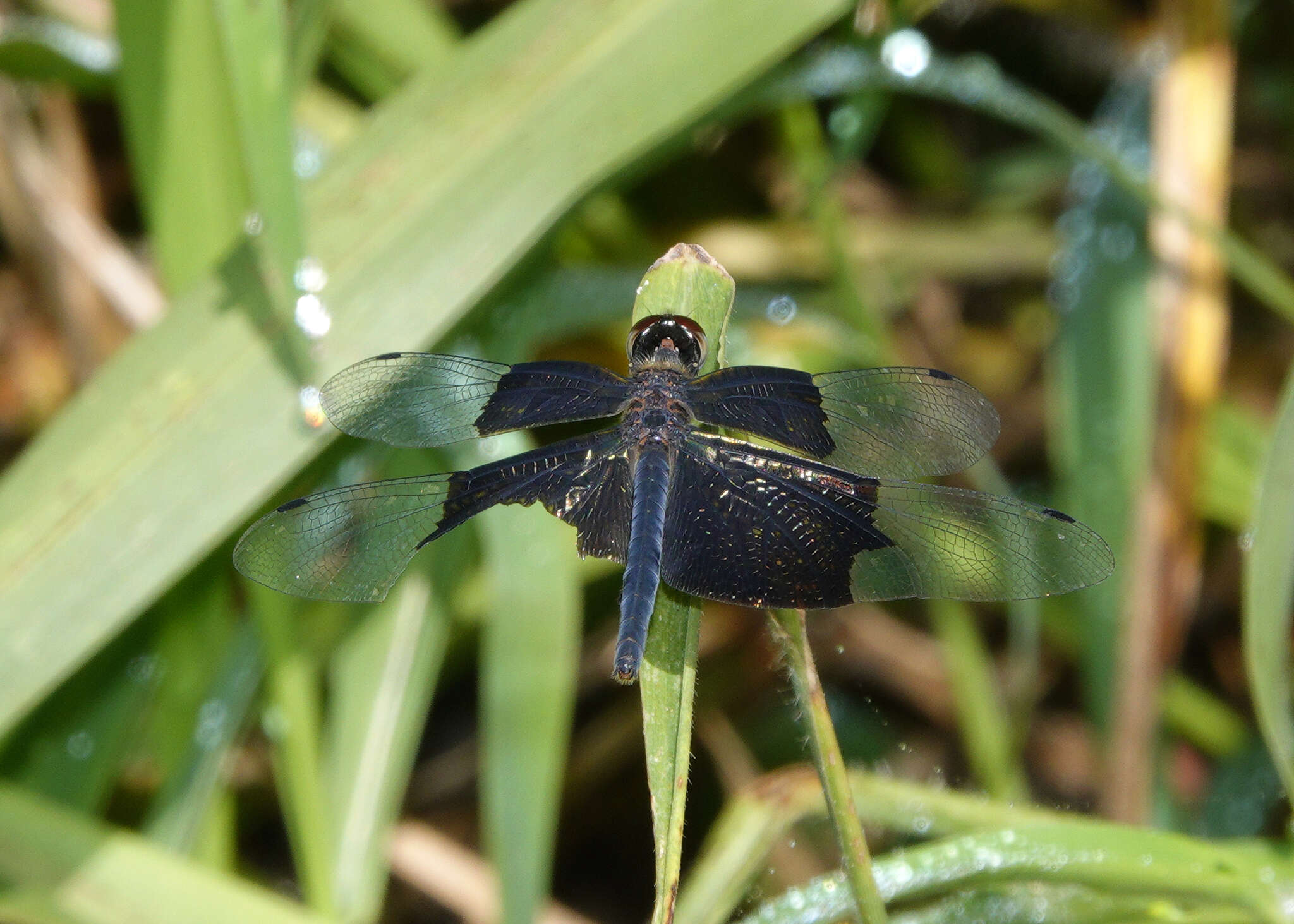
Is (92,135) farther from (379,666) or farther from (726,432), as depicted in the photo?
(726,432)

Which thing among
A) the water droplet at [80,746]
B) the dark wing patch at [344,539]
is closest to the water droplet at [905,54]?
the dark wing patch at [344,539]

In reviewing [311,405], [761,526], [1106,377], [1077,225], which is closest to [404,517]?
[311,405]

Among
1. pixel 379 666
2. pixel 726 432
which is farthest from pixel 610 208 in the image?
pixel 379 666

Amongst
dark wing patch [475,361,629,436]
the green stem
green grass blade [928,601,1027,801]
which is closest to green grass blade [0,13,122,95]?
dark wing patch [475,361,629,436]

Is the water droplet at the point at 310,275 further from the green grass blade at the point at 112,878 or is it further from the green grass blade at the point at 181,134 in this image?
the green grass blade at the point at 112,878

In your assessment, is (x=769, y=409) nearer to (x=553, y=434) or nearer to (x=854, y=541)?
(x=854, y=541)

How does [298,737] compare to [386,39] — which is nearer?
[298,737]
